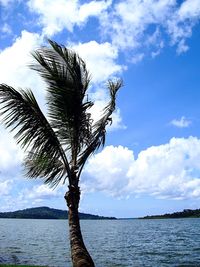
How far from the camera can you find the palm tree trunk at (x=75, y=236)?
1445cm

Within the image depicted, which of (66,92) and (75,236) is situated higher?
(66,92)

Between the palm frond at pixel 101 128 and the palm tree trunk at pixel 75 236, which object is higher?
the palm frond at pixel 101 128

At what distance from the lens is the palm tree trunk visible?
569 inches

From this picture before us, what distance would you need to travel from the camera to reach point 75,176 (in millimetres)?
15375

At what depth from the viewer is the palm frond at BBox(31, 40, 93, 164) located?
617 inches

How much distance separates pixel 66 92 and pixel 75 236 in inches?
199

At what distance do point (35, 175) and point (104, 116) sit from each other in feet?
11.6

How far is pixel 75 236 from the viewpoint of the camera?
1488 cm

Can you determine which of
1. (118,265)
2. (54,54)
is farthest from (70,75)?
(118,265)

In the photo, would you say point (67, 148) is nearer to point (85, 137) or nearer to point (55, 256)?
point (85, 137)

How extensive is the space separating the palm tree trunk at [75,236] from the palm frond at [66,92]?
1514 mm

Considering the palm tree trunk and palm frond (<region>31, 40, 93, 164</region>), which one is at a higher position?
palm frond (<region>31, 40, 93, 164</region>)

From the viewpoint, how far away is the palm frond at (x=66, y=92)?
617 inches

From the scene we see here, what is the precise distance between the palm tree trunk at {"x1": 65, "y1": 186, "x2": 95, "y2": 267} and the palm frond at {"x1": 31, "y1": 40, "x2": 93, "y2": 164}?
1514 millimetres
